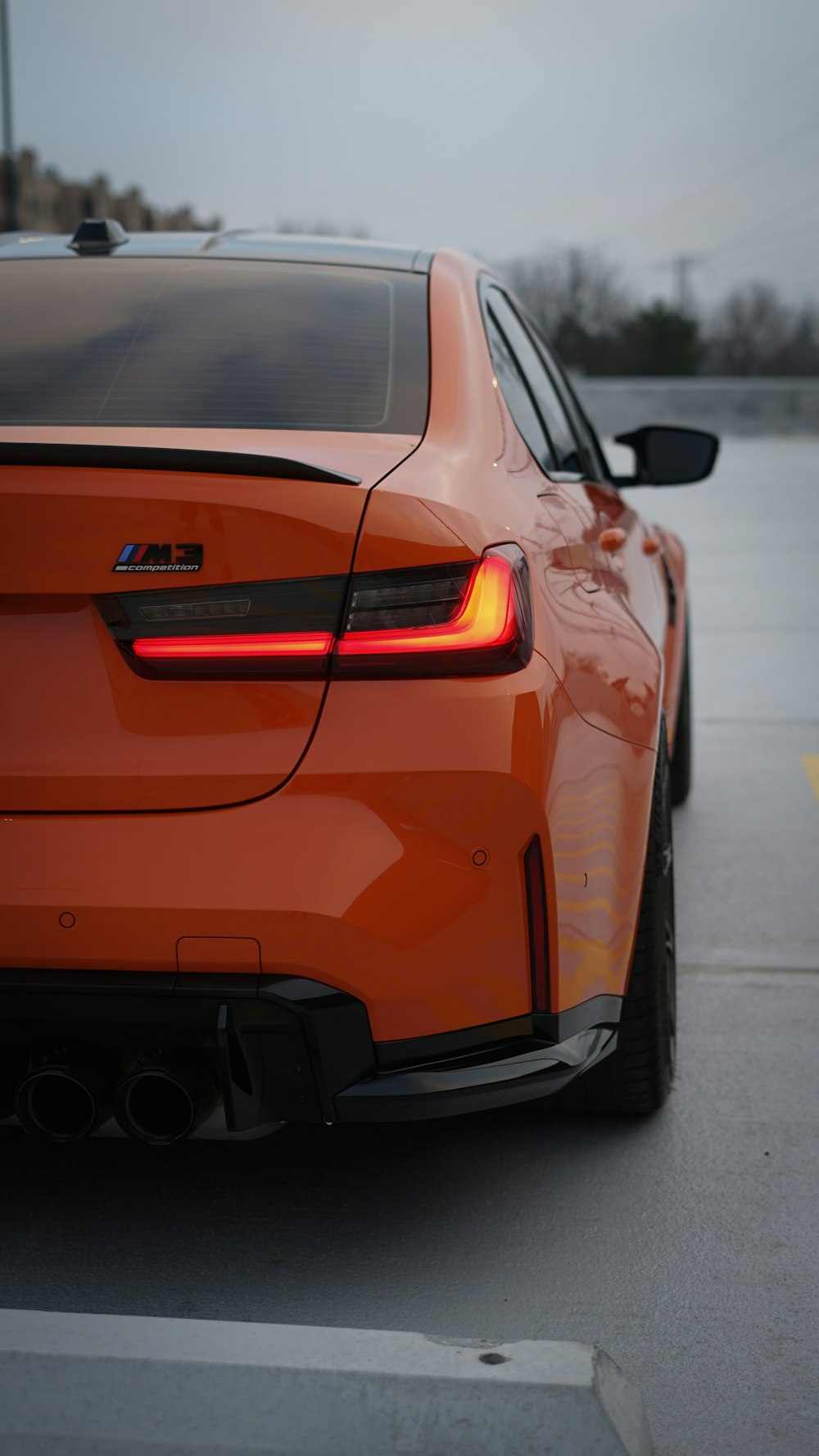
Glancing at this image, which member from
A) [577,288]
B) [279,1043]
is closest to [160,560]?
[279,1043]

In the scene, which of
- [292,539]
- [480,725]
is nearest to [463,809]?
[480,725]

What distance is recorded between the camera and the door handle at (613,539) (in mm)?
3131

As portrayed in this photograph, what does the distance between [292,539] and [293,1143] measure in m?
1.36

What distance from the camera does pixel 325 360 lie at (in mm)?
2715

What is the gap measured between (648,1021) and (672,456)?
6.56 ft

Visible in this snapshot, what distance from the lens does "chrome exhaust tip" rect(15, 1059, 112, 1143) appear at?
7.33 ft

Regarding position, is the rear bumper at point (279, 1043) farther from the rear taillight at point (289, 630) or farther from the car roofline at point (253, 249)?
the car roofline at point (253, 249)

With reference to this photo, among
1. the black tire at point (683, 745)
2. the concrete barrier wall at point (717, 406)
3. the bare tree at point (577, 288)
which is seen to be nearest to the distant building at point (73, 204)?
the bare tree at point (577, 288)

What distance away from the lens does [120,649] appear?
2113mm

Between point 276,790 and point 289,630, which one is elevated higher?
point 289,630

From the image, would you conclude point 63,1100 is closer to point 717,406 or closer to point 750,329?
point 717,406

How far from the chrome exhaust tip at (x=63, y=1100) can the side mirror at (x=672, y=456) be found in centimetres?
258

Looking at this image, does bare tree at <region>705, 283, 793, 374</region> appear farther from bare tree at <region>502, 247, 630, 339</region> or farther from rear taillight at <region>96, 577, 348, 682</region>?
rear taillight at <region>96, 577, 348, 682</region>

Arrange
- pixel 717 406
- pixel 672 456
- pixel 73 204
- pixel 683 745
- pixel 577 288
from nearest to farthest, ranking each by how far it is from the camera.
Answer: pixel 672 456 < pixel 683 745 < pixel 717 406 < pixel 577 288 < pixel 73 204
